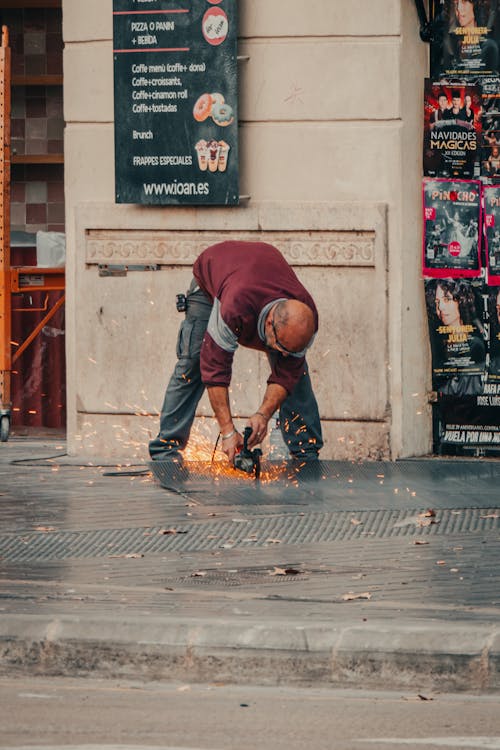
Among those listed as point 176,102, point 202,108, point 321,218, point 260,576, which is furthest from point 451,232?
point 260,576

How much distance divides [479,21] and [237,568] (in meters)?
4.87

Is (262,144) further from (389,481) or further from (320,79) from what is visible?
(389,481)

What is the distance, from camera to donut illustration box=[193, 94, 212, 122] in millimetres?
11305

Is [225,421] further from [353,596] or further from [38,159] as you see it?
[38,159]

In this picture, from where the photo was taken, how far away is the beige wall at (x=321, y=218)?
11047 mm

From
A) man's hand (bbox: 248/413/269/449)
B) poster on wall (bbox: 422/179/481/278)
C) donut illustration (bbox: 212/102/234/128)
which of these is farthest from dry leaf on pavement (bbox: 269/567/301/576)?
donut illustration (bbox: 212/102/234/128)

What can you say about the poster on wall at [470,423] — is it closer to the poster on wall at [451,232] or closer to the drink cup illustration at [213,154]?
the poster on wall at [451,232]

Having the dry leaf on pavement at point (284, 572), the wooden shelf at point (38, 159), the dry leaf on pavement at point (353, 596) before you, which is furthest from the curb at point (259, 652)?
the wooden shelf at point (38, 159)

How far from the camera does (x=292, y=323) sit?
9594mm

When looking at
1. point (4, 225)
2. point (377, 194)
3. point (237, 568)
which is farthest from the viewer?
point (4, 225)

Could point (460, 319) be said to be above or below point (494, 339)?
above

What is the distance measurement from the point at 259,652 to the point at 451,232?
5542 millimetres

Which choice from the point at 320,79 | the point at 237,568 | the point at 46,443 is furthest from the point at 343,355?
the point at 237,568

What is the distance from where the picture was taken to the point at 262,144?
11.3m
